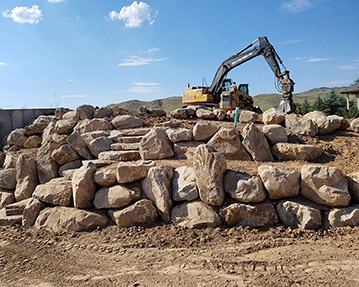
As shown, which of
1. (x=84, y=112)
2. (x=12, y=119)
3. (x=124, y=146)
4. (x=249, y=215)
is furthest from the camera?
(x=12, y=119)

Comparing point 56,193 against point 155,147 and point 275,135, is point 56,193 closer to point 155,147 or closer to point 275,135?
point 155,147

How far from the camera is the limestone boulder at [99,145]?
640 centimetres

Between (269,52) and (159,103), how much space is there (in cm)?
4866

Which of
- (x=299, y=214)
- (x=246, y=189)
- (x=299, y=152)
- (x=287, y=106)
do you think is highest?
(x=287, y=106)

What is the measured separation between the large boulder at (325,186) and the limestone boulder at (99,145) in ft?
13.1

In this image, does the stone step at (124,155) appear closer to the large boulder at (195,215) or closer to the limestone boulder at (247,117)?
the large boulder at (195,215)

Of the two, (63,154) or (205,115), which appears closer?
(63,154)

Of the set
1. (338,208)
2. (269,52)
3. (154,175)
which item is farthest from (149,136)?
(269,52)

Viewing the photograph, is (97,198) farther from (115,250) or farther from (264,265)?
(264,265)

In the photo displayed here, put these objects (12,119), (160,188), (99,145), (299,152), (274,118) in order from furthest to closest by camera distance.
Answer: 1. (12,119)
2. (274,118)
3. (99,145)
4. (299,152)
5. (160,188)

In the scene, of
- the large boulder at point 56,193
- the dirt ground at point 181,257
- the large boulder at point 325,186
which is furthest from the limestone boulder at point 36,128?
the large boulder at point 325,186

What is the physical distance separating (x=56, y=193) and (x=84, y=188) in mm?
615

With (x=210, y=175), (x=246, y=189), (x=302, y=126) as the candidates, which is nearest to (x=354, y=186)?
(x=246, y=189)

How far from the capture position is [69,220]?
462cm
